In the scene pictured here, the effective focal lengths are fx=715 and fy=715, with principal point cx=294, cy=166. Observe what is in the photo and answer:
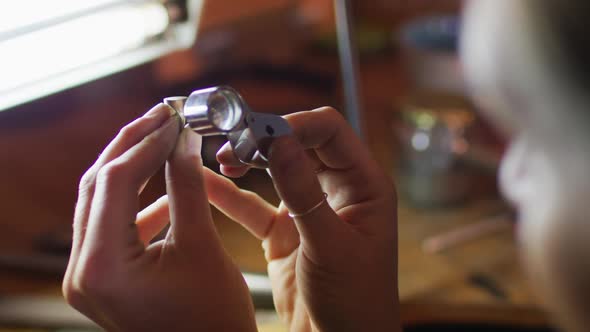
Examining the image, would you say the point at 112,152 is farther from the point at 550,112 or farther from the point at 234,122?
the point at 550,112

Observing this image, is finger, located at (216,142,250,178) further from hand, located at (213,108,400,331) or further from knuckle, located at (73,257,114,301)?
knuckle, located at (73,257,114,301)

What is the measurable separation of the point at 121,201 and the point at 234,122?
0.27 ft

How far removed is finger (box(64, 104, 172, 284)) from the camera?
444 millimetres

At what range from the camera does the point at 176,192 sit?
1.47 feet

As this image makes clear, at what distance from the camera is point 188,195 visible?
449 mm

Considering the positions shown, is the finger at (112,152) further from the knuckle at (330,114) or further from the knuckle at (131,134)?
the knuckle at (330,114)

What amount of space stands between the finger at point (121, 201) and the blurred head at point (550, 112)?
20 centimetres

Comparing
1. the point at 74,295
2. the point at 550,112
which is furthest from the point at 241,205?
the point at 550,112

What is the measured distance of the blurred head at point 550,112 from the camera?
340mm

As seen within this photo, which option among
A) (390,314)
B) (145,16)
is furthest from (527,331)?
(145,16)

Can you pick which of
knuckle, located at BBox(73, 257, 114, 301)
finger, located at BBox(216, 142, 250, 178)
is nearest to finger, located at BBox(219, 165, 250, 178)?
finger, located at BBox(216, 142, 250, 178)

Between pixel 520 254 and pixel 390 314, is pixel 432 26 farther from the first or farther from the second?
pixel 390 314

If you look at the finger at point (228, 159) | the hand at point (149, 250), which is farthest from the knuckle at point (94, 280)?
the finger at point (228, 159)

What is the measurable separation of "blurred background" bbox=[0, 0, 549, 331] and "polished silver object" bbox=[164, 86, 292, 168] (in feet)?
0.24
